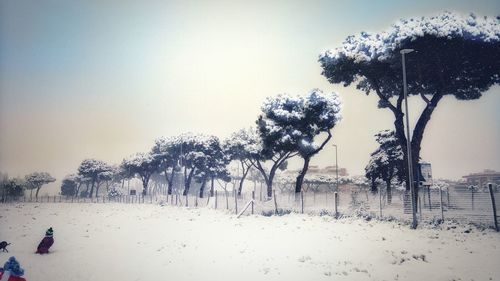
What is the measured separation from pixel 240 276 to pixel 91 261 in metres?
6.93

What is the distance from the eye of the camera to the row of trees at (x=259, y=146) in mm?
29812

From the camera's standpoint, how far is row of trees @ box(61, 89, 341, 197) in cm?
2981

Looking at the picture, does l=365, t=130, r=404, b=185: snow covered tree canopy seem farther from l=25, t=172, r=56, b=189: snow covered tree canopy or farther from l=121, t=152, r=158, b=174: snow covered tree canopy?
l=25, t=172, r=56, b=189: snow covered tree canopy

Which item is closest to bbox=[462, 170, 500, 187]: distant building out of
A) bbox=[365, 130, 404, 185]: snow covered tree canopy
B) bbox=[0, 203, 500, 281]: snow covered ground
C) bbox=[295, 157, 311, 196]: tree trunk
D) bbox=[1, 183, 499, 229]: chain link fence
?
bbox=[365, 130, 404, 185]: snow covered tree canopy

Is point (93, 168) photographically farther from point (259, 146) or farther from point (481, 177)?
point (481, 177)

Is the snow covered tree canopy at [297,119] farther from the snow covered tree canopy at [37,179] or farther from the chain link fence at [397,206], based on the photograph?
the snow covered tree canopy at [37,179]

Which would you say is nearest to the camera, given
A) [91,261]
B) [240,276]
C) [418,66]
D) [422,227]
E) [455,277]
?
[455,277]

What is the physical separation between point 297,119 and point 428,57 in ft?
43.4

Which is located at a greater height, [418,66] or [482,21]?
[482,21]

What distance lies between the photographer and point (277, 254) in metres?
13.4

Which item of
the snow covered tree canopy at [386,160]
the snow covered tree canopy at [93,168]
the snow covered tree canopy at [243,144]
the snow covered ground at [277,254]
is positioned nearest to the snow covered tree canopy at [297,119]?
the snow covered tree canopy at [243,144]

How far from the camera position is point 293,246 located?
14383 mm

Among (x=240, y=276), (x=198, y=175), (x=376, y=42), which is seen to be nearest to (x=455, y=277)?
(x=240, y=276)

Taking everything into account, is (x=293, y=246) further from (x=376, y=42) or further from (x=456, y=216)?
(x=376, y=42)
